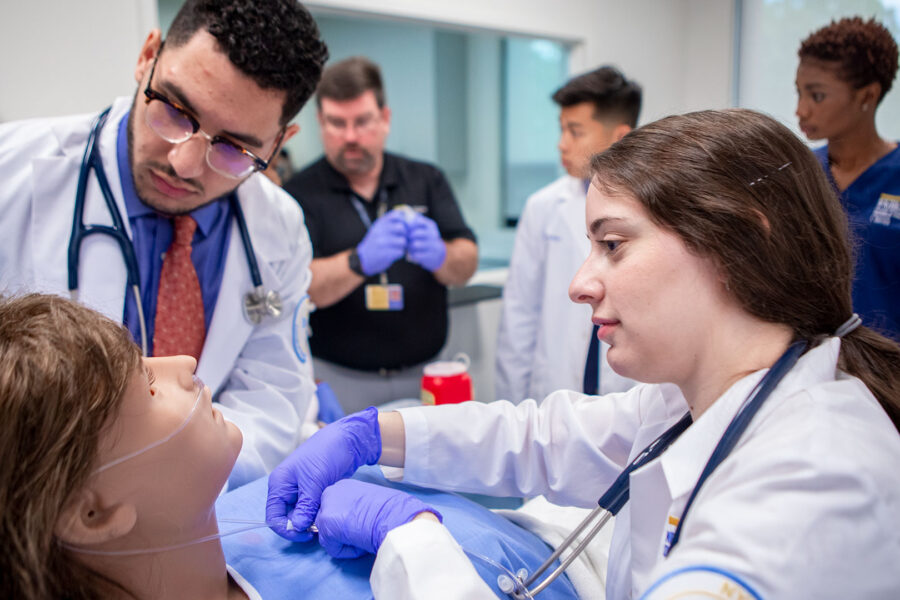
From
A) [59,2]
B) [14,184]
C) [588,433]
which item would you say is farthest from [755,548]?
[59,2]

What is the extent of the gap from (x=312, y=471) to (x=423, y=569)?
0.32 m

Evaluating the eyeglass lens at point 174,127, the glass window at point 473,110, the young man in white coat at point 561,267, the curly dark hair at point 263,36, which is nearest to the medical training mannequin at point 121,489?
the eyeglass lens at point 174,127

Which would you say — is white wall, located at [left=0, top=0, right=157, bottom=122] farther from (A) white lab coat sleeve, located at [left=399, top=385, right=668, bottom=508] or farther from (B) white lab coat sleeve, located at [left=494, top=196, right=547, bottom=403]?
(A) white lab coat sleeve, located at [left=399, top=385, right=668, bottom=508]

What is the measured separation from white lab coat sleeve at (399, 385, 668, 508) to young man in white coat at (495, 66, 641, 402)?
2.61 feet

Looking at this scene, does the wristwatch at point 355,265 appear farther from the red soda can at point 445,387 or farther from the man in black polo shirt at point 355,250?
the red soda can at point 445,387

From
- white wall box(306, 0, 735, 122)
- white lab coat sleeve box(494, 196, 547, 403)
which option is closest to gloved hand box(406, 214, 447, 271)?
white lab coat sleeve box(494, 196, 547, 403)

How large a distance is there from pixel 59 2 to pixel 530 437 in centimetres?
200

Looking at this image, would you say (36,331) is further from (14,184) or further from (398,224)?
(398,224)

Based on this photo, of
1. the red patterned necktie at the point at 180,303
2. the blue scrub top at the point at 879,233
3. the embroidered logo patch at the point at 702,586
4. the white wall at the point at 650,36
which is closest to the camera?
the embroidered logo patch at the point at 702,586

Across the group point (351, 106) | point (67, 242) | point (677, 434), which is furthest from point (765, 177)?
point (351, 106)

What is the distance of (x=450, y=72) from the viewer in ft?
14.9

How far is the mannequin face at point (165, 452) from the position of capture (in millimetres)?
804

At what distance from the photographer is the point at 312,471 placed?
1.08 meters

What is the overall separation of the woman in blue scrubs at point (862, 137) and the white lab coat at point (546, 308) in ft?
2.57
